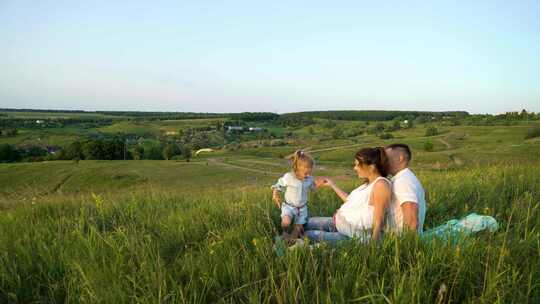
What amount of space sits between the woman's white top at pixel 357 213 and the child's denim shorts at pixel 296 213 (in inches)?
21.8

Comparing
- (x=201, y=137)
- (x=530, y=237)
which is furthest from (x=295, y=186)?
(x=201, y=137)

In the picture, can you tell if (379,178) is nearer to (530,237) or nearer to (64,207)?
(530,237)

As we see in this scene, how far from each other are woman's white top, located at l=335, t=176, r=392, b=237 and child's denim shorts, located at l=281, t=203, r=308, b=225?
554 mm

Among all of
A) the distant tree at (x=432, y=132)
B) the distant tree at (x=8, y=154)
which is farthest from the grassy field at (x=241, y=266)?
the distant tree at (x=8, y=154)

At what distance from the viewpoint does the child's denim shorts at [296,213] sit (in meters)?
4.71

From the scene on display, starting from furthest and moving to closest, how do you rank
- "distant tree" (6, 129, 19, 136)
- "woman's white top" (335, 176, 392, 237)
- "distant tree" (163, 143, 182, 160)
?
1. "distant tree" (6, 129, 19, 136)
2. "distant tree" (163, 143, 182, 160)
3. "woman's white top" (335, 176, 392, 237)

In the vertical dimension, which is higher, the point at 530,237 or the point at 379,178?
the point at 379,178

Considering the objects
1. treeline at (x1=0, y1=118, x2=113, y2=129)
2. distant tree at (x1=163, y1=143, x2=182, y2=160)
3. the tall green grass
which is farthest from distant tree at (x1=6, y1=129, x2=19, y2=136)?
the tall green grass

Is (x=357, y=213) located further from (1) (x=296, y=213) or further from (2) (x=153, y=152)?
(2) (x=153, y=152)

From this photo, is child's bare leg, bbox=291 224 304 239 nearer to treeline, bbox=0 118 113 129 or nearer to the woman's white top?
the woman's white top

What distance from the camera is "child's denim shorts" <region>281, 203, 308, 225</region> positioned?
4711 millimetres

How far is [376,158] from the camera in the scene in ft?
14.2

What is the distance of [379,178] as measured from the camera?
3.99 meters

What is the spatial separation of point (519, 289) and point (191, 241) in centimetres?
268
